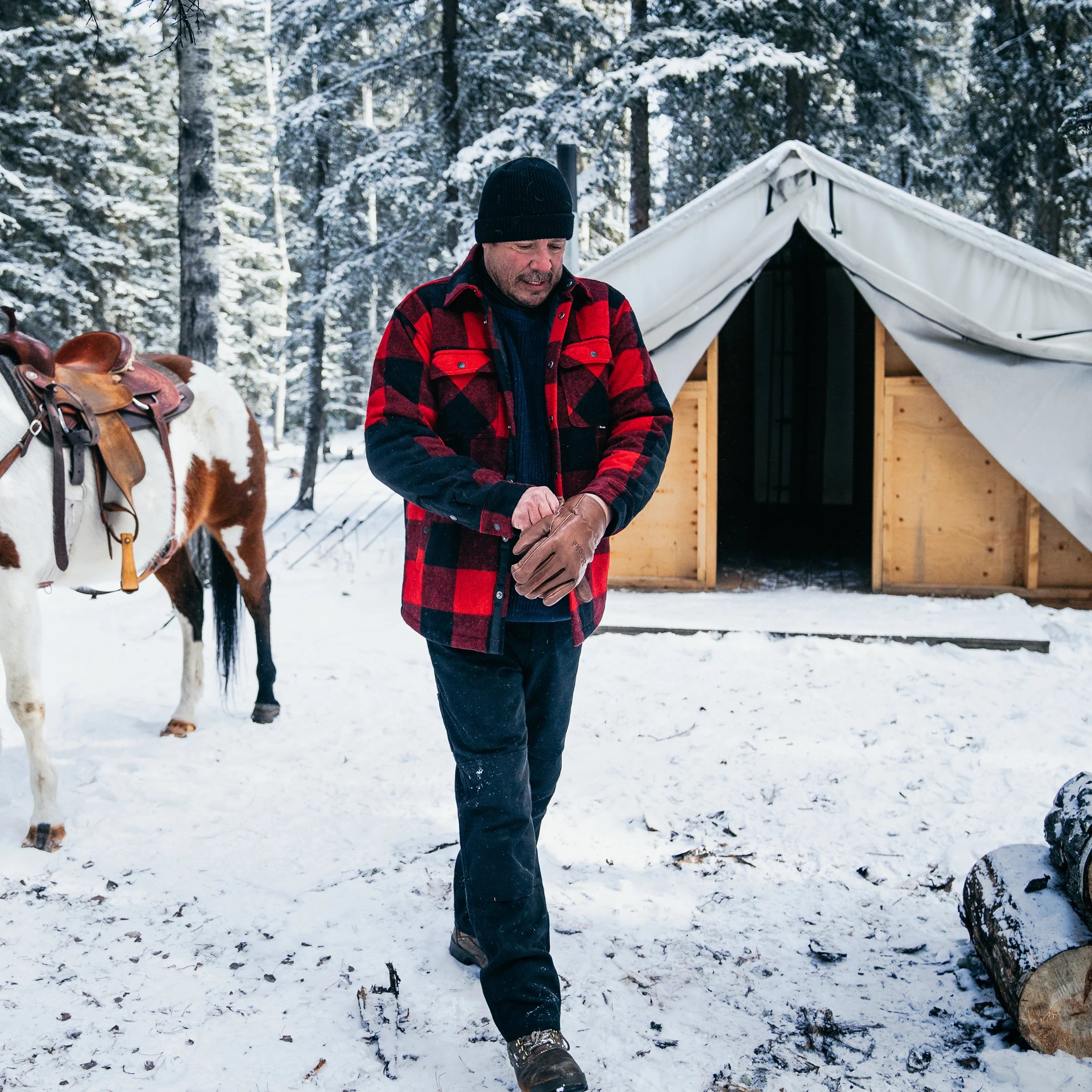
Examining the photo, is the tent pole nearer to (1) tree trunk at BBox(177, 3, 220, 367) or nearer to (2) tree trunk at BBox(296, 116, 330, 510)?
(1) tree trunk at BBox(177, 3, 220, 367)

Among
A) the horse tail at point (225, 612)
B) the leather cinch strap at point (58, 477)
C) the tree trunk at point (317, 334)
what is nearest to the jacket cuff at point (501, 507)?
the leather cinch strap at point (58, 477)

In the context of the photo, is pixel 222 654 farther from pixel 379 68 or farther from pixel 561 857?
pixel 379 68

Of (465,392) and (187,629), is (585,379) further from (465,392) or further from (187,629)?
(187,629)

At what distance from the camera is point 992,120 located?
13242 millimetres

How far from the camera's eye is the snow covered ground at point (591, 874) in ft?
6.61

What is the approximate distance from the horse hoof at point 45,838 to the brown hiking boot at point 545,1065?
193cm

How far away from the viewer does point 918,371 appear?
616cm

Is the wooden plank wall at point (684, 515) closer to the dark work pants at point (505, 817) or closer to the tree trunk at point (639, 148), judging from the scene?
the dark work pants at point (505, 817)

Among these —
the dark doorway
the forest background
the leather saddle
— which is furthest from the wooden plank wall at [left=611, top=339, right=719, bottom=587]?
the forest background

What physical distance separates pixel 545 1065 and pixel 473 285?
158 centimetres

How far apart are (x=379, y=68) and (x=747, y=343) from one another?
224 inches

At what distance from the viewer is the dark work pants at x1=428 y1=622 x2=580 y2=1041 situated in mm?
1881

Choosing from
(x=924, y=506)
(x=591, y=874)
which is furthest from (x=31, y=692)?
(x=924, y=506)

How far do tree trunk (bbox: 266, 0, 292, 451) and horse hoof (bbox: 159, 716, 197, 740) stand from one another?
12.2 metres
